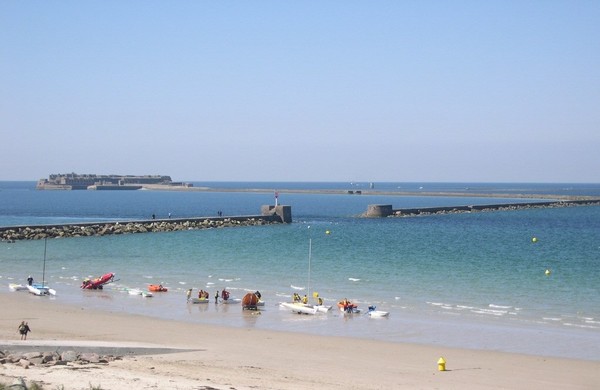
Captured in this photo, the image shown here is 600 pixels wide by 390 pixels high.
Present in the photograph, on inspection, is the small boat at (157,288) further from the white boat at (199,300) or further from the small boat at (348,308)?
the small boat at (348,308)

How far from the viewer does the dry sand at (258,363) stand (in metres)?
17.9

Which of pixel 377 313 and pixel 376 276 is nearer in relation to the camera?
pixel 377 313

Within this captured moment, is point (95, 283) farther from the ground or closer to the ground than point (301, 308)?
closer to the ground

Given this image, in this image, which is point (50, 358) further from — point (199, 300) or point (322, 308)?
point (199, 300)

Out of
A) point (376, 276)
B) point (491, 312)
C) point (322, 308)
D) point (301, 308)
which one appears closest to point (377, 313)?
point (322, 308)

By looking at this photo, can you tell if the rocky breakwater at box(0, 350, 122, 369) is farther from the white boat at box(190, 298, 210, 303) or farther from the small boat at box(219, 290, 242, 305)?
the small boat at box(219, 290, 242, 305)

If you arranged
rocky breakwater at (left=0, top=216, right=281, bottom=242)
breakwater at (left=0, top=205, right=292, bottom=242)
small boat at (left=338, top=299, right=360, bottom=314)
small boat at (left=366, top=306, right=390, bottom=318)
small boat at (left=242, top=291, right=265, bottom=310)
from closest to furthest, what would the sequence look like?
small boat at (left=366, top=306, right=390, bottom=318), small boat at (left=338, top=299, right=360, bottom=314), small boat at (left=242, top=291, right=265, bottom=310), rocky breakwater at (left=0, top=216, right=281, bottom=242), breakwater at (left=0, top=205, right=292, bottom=242)

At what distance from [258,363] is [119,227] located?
2122 inches

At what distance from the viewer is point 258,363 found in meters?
21.5

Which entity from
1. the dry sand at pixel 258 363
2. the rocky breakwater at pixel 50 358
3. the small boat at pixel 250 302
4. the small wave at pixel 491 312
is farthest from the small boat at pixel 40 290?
the small wave at pixel 491 312

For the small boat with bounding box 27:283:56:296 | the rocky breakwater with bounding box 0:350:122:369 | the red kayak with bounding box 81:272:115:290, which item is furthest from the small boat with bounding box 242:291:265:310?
the rocky breakwater with bounding box 0:350:122:369

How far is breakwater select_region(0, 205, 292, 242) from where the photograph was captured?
217 ft

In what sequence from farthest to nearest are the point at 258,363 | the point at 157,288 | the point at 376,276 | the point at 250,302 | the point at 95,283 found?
the point at 376,276
the point at 95,283
the point at 157,288
the point at 250,302
the point at 258,363

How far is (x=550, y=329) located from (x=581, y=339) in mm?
1945
